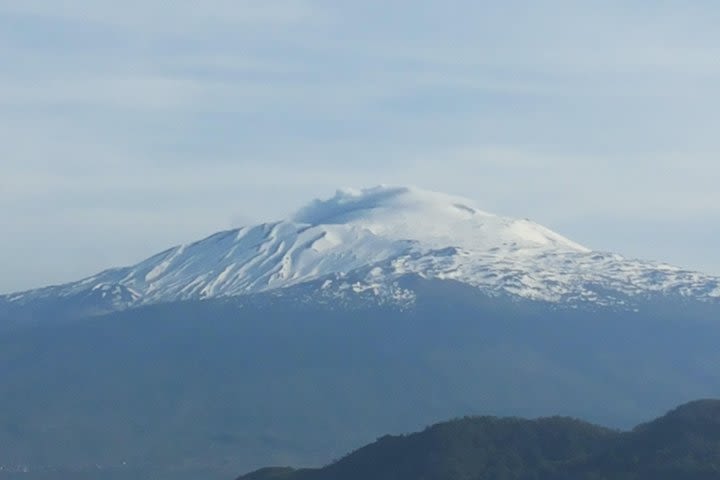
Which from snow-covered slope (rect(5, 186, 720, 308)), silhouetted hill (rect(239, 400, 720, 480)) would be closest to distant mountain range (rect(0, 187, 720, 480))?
snow-covered slope (rect(5, 186, 720, 308))

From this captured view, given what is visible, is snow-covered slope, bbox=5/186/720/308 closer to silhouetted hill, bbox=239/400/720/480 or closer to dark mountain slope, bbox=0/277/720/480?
dark mountain slope, bbox=0/277/720/480

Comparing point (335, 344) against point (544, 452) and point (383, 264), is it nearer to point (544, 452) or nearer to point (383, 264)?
point (383, 264)

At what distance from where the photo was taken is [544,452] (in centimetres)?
5656

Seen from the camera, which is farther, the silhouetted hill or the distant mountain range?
the distant mountain range

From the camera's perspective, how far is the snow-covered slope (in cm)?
14888

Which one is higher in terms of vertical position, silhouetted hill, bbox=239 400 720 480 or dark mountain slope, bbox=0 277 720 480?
silhouetted hill, bbox=239 400 720 480

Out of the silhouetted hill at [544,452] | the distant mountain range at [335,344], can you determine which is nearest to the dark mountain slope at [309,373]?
the distant mountain range at [335,344]

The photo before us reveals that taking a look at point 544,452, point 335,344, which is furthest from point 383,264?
point 544,452

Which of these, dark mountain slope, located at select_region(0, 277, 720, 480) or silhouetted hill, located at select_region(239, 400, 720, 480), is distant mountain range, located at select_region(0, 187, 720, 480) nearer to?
dark mountain slope, located at select_region(0, 277, 720, 480)

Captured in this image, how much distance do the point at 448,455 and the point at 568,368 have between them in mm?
83582

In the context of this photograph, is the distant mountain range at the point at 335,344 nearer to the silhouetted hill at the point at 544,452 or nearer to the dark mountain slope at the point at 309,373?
the dark mountain slope at the point at 309,373

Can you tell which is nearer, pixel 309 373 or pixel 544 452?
pixel 544 452

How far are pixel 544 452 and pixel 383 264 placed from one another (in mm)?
92208

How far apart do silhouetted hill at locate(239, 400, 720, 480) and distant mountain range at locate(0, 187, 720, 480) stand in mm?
60470
